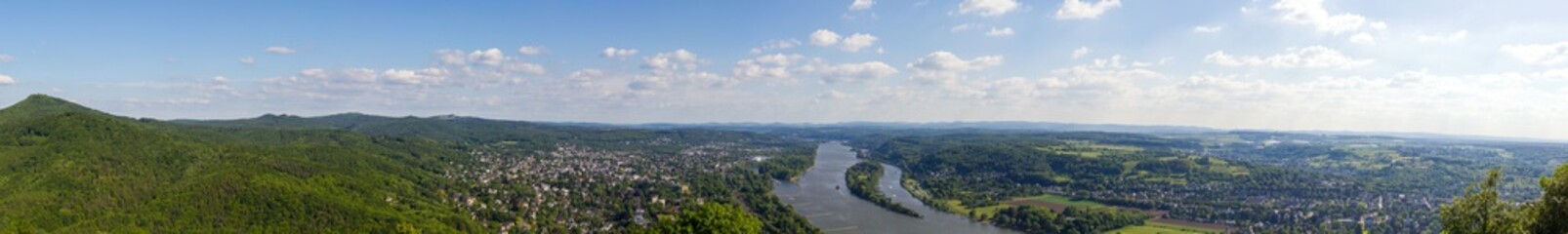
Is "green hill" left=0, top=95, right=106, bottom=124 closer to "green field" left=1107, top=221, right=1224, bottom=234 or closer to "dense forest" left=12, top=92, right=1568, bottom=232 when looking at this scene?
"dense forest" left=12, top=92, right=1568, bottom=232

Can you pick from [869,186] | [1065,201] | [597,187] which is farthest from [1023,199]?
[597,187]

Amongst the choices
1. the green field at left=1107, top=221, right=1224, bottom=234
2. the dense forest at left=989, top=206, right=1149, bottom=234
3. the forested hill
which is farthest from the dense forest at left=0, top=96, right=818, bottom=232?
the green field at left=1107, top=221, right=1224, bottom=234

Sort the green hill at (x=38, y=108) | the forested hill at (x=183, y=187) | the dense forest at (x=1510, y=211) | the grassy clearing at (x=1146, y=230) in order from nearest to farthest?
the dense forest at (x=1510, y=211) < the forested hill at (x=183, y=187) < the grassy clearing at (x=1146, y=230) < the green hill at (x=38, y=108)

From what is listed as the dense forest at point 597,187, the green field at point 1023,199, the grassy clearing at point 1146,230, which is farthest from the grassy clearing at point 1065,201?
the grassy clearing at point 1146,230

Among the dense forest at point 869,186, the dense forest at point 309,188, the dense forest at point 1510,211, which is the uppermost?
the dense forest at point 1510,211

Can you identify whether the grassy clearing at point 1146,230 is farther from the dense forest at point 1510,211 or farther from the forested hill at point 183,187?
the dense forest at point 1510,211

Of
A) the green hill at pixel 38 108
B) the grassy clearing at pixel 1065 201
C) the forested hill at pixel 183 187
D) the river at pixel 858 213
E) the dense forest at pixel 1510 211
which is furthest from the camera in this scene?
the green hill at pixel 38 108

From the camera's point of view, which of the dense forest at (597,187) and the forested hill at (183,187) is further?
the dense forest at (597,187)

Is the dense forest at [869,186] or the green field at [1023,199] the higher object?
the dense forest at [869,186]
